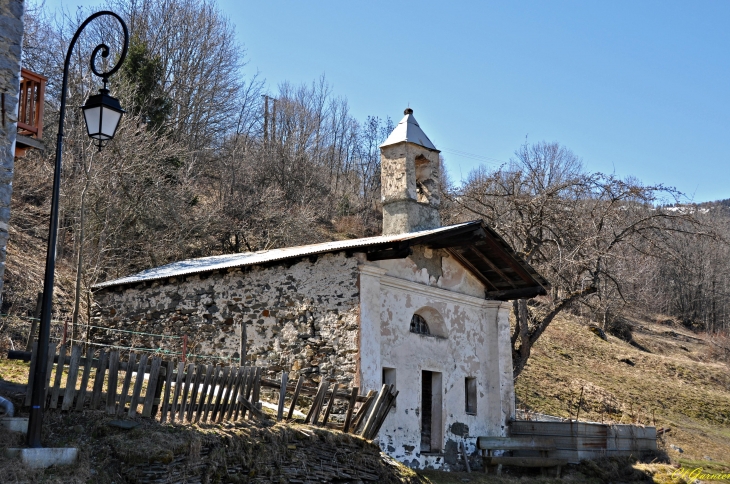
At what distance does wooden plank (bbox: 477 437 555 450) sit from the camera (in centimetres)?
1398

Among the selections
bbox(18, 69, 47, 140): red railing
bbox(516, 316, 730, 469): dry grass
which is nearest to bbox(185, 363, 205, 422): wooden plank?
bbox(18, 69, 47, 140): red railing

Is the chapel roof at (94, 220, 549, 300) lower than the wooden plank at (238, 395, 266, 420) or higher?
higher

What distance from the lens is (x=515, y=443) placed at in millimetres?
14023

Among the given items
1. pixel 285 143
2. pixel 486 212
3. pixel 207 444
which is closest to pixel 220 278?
pixel 207 444

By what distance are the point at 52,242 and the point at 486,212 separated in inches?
539

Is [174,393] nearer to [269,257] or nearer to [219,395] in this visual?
[219,395]

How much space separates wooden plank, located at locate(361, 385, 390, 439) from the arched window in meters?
3.00

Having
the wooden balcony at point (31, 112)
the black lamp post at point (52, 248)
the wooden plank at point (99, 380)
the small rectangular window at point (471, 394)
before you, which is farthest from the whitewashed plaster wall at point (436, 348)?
the black lamp post at point (52, 248)

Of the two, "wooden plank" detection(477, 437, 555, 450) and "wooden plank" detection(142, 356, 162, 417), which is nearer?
"wooden plank" detection(142, 356, 162, 417)

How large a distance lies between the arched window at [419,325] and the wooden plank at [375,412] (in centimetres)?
300

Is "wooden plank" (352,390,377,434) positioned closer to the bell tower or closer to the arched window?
the arched window

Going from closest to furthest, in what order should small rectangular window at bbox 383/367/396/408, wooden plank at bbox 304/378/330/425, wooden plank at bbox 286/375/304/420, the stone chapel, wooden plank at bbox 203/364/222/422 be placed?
wooden plank at bbox 203/364/222/422
wooden plank at bbox 286/375/304/420
wooden plank at bbox 304/378/330/425
the stone chapel
small rectangular window at bbox 383/367/396/408

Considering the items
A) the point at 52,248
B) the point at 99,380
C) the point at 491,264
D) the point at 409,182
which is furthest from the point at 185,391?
the point at 491,264

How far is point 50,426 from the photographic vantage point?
7.55 m
